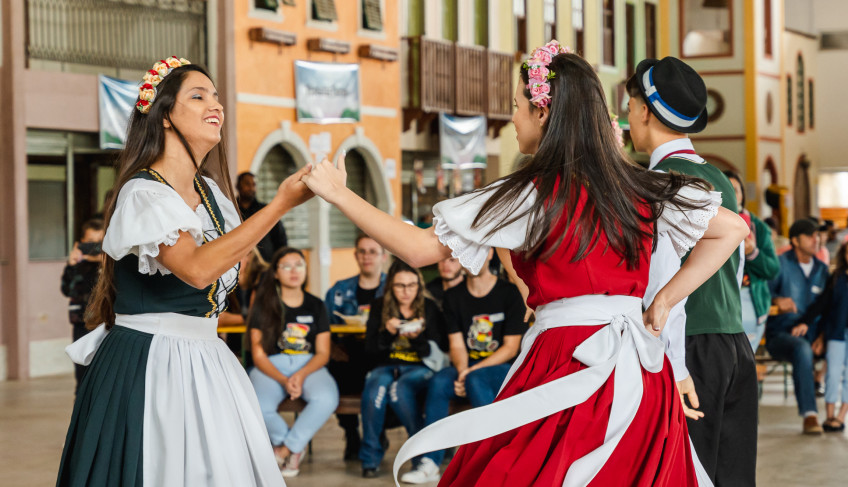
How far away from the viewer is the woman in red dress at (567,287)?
2.82m

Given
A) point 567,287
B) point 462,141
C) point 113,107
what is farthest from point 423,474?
point 462,141

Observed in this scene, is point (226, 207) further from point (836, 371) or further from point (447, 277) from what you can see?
point (836, 371)

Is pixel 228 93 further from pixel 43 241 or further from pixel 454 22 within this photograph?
pixel 454 22

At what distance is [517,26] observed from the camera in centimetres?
2184

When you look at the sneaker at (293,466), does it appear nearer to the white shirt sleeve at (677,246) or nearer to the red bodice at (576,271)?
the white shirt sleeve at (677,246)

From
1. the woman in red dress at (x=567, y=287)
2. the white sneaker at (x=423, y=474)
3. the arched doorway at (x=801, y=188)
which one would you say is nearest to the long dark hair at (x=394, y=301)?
the white sneaker at (x=423, y=474)

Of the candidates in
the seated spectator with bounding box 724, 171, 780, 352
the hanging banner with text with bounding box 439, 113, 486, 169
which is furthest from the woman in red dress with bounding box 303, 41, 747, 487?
the hanging banner with text with bounding box 439, 113, 486, 169

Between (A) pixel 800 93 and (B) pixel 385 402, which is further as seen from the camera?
(A) pixel 800 93

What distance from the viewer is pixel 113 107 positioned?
44.3 ft

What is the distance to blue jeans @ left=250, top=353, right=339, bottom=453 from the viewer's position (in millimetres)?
7023

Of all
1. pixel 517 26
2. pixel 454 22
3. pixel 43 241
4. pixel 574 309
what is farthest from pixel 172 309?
pixel 517 26

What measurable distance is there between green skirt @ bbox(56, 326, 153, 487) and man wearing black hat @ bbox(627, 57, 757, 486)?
160cm

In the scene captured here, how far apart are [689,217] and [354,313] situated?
5.46 m

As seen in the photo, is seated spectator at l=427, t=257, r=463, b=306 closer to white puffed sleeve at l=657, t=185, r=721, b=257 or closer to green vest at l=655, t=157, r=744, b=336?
green vest at l=655, t=157, r=744, b=336
